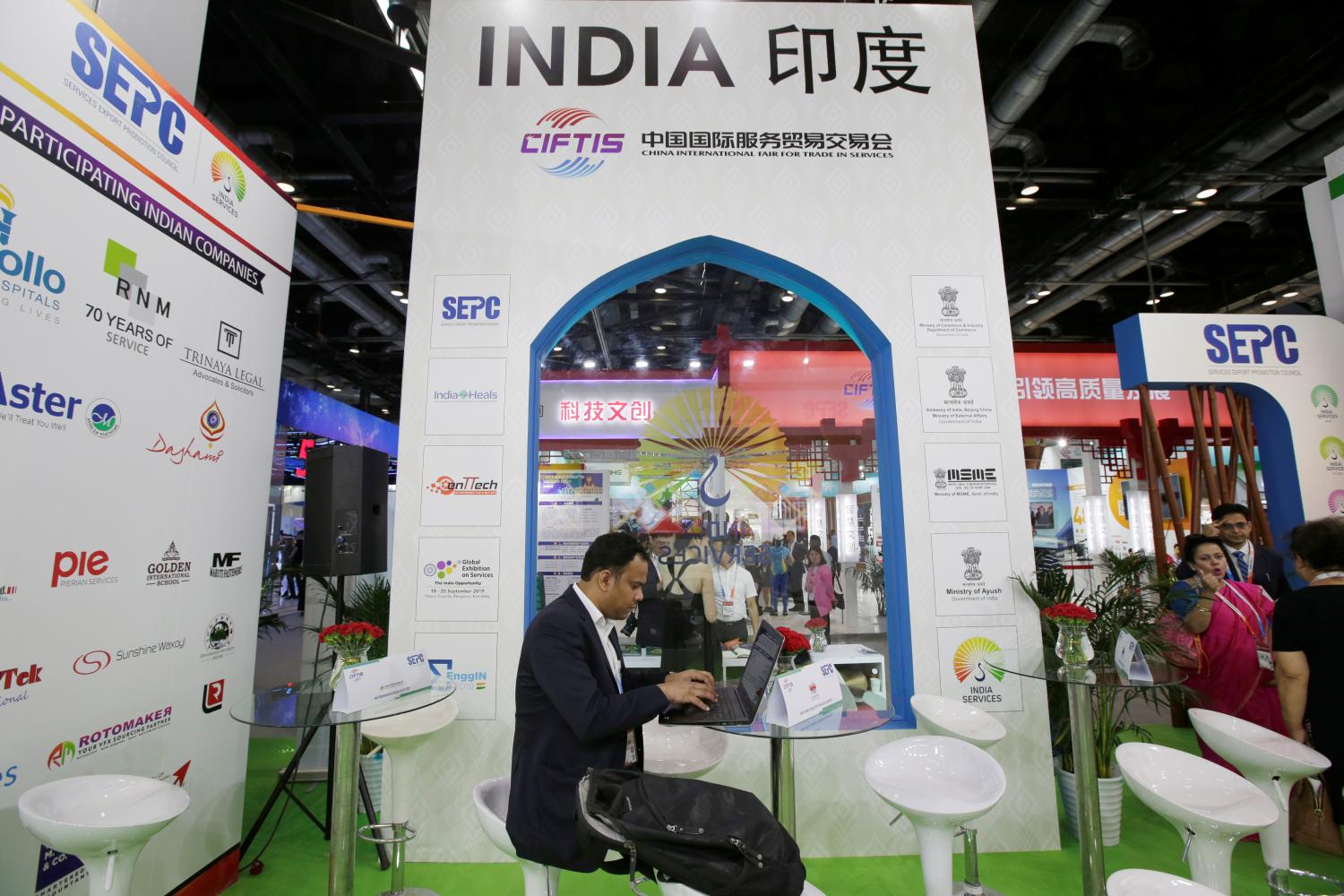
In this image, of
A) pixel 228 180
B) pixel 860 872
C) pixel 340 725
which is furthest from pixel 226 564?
pixel 860 872

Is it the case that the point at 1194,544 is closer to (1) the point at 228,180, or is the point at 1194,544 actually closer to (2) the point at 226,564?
(2) the point at 226,564

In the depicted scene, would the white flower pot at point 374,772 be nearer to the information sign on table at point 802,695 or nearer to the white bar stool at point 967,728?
the information sign on table at point 802,695

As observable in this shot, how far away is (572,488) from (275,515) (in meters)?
8.11

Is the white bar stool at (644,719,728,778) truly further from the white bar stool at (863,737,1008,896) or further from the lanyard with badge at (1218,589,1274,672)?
the lanyard with badge at (1218,589,1274,672)

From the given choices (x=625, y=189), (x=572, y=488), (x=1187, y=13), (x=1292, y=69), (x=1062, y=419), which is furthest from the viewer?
(x=1062, y=419)

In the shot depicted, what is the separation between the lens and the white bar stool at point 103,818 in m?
1.69

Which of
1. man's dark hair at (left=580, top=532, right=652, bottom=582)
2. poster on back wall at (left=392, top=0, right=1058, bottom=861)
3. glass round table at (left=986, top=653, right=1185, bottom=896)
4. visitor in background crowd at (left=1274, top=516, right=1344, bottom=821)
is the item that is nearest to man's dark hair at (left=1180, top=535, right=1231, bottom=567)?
visitor in background crowd at (left=1274, top=516, right=1344, bottom=821)

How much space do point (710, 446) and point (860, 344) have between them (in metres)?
2.25

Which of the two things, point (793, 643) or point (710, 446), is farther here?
point (710, 446)

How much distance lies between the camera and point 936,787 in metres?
2.08

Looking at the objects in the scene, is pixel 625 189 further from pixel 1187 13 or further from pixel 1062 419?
pixel 1062 419

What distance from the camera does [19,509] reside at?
192 centimetres

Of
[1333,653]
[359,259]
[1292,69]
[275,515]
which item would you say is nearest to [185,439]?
[1333,653]

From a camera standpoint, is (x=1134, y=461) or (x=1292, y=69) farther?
(x=1134, y=461)
